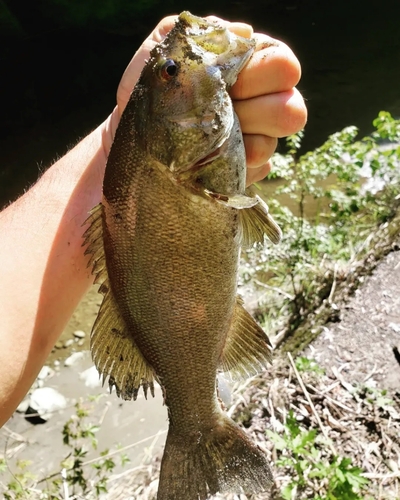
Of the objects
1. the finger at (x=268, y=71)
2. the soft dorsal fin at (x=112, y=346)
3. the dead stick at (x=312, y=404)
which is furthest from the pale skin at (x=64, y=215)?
the dead stick at (x=312, y=404)

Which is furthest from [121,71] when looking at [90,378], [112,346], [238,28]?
[112,346]

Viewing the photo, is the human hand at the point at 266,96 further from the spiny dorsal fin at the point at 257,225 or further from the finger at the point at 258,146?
the spiny dorsal fin at the point at 257,225

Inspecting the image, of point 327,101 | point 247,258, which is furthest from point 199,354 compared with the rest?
point 327,101

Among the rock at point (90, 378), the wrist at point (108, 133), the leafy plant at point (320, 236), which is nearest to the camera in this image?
the wrist at point (108, 133)

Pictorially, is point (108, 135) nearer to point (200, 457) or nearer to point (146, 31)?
point (200, 457)

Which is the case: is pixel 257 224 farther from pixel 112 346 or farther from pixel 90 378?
pixel 90 378

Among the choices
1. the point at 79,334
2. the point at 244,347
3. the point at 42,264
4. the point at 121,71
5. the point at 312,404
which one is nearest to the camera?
the point at 244,347

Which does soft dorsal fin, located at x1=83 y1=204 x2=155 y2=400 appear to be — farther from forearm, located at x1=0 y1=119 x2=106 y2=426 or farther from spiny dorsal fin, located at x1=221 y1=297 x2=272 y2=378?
forearm, located at x1=0 y1=119 x2=106 y2=426

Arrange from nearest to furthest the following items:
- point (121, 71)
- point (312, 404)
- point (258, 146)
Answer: point (258, 146)
point (312, 404)
point (121, 71)
